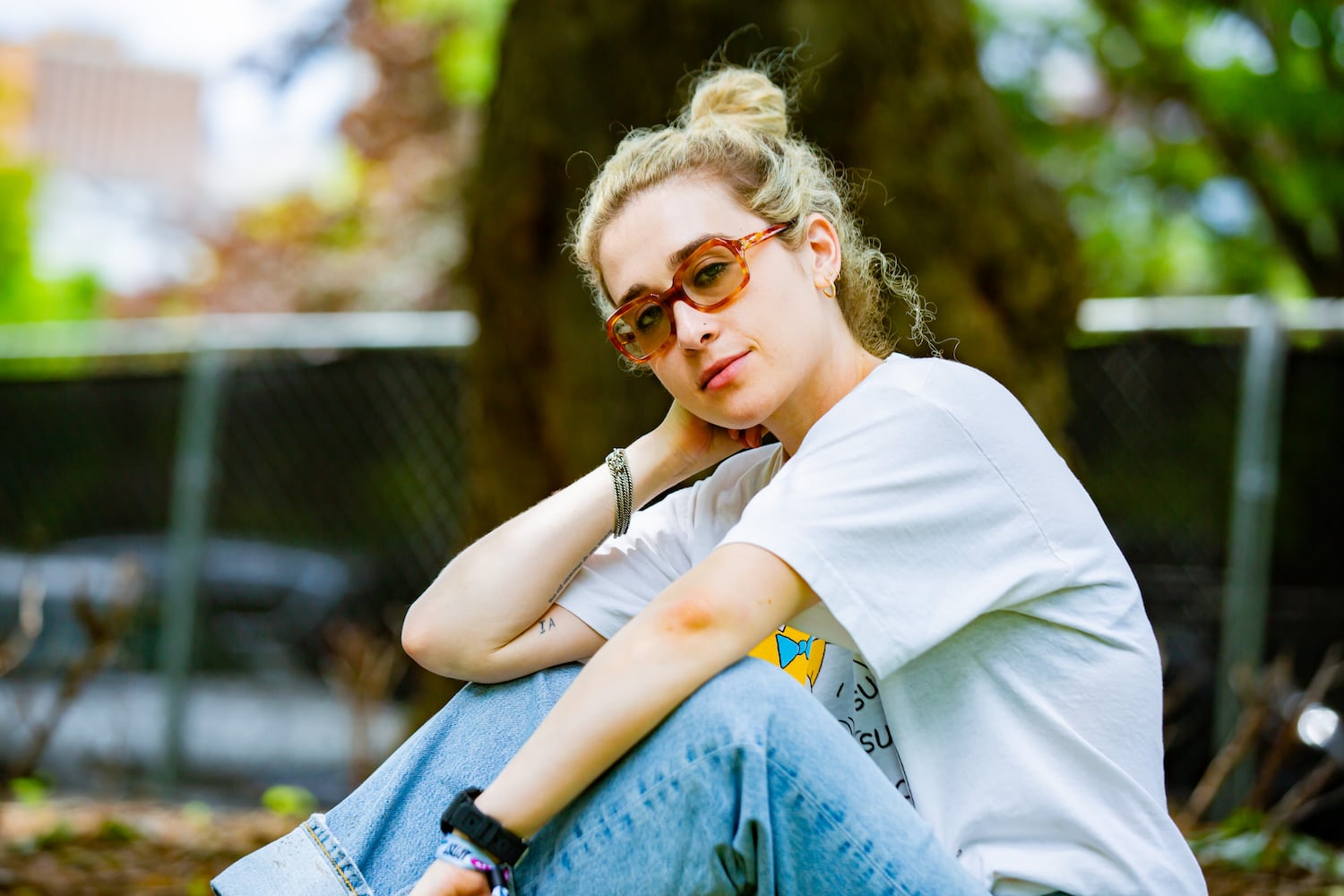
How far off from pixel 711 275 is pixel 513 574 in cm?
57

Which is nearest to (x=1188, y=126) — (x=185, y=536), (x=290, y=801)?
(x=185, y=536)

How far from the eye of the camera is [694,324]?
6.47 ft

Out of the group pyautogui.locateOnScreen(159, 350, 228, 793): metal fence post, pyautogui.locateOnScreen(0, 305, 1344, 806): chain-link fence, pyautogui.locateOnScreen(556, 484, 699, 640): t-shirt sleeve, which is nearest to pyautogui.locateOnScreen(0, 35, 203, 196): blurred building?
pyautogui.locateOnScreen(0, 305, 1344, 806): chain-link fence

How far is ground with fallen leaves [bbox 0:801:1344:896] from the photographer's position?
3645 mm

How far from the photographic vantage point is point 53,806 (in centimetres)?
525

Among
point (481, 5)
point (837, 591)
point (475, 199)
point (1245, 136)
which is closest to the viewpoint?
point (837, 591)

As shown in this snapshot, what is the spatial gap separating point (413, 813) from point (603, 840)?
0.33 metres

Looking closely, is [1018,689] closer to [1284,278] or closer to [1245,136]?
[1245,136]

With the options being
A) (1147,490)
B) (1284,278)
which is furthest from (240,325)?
(1284,278)

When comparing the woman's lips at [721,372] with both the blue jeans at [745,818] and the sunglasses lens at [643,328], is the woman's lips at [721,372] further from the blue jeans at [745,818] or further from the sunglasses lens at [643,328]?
the blue jeans at [745,818]

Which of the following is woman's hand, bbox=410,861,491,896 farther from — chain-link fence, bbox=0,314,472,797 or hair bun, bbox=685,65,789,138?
chain-link fence, bbox=0,314,472,797

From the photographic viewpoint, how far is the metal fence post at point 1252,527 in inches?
177

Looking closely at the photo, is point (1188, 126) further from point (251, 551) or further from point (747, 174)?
point (747, 174)

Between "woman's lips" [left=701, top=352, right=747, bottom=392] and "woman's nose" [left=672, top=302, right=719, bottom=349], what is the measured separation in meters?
0.04
